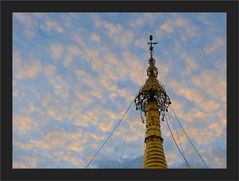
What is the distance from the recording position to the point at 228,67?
7.54m

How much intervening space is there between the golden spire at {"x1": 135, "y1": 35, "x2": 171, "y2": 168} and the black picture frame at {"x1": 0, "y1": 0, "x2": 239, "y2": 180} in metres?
18.7

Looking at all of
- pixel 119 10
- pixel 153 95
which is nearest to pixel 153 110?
pixel 153 95

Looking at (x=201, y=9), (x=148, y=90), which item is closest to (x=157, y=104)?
(x=148, y=90)

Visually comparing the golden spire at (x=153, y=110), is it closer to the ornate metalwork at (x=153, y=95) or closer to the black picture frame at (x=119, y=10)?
the ornate metalwork at (x=153, y=95)

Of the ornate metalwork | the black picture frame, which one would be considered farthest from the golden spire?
the black picture frame

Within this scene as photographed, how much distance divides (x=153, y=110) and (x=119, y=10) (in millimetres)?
21611

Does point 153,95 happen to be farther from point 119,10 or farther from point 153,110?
point 119,10

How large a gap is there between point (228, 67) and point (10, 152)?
4647mm

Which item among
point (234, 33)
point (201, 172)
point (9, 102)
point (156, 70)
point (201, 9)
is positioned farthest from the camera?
point (156, 70)

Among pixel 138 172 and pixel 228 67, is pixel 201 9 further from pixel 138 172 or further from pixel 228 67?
pixel 138 172

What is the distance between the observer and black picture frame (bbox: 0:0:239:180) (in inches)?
248

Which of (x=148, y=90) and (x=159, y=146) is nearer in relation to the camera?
(x=159, y=146)

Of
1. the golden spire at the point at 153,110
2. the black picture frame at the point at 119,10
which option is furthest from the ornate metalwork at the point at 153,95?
the black picture frame at the point at 119,10

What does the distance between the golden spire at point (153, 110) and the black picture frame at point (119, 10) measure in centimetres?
1868
